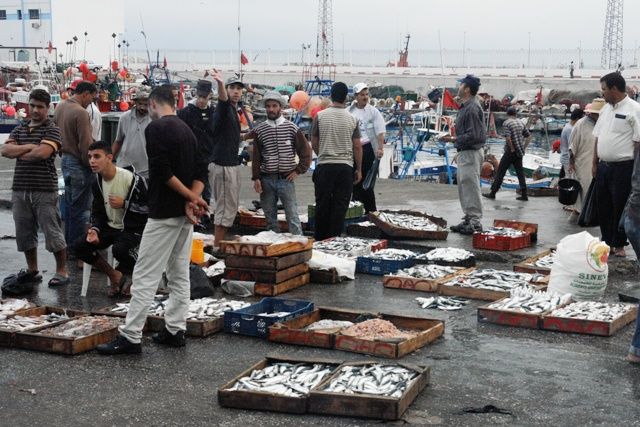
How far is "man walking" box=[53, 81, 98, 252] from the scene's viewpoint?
10500 mm

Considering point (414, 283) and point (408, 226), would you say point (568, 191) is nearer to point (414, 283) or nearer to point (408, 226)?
point (408, 226)

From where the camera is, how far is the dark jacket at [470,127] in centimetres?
1284

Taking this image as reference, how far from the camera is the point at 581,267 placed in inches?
358

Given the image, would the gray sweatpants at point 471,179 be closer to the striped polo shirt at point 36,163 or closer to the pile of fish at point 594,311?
the pile of fish at point 594,311

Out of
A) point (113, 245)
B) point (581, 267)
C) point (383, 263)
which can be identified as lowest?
point (383, 263)

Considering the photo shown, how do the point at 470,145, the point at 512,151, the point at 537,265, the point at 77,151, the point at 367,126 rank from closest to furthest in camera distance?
the point at 77,151 < the point at 537,265 < the point at 470,145 < the point at 367,126 < the point at 512,151

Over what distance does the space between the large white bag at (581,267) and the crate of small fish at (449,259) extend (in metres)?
1.84

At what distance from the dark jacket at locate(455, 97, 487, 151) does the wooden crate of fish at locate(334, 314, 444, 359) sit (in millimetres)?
5241

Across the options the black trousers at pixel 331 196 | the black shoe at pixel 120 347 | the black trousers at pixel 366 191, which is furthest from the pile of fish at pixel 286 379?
the black trousers at pixel 366 191

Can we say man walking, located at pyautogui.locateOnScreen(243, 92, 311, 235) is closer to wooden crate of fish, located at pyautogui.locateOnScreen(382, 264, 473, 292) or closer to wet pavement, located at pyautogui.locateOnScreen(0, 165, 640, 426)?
wooden crate of fish, located at pyautogui.locateOnScreen(382, 264, 473, 292)

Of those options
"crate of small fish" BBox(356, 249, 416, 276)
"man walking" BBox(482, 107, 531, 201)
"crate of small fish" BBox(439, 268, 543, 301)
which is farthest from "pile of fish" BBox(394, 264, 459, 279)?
"man walking" BBox(482, 107, 531, 201)

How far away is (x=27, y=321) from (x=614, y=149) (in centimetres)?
701

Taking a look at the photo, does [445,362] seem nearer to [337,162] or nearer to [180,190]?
[180,190]

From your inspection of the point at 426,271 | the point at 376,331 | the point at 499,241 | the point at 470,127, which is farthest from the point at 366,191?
the point at 376,331
